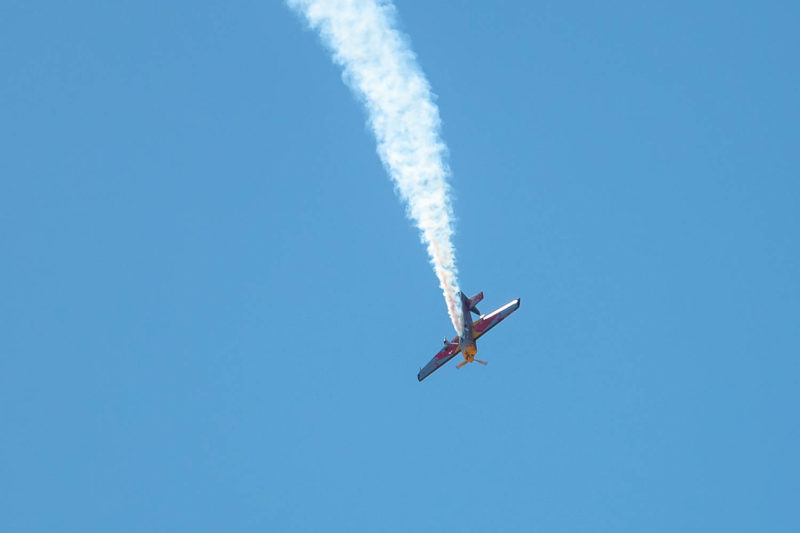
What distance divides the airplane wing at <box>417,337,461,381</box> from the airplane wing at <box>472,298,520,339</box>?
121 centimetres

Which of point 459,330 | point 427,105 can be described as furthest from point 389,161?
point 459,330

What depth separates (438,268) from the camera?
7212 centimetres

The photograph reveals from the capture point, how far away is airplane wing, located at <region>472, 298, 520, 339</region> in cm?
7588

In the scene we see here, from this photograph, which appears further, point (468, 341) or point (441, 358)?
point (441, 358)

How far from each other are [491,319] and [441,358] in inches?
133

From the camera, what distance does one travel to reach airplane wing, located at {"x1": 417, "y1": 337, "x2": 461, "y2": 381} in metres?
76.7

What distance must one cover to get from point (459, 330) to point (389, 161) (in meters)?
9.42

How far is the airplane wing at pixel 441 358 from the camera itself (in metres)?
76.7

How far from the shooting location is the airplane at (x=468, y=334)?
2928 inches

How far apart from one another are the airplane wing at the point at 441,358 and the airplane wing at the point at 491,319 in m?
1.21

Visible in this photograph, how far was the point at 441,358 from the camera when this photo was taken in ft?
254

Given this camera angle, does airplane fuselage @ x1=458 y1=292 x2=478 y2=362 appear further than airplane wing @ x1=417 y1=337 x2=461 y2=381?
No

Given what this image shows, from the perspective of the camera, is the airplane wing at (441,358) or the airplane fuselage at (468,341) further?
the airplane wing at (441,358)

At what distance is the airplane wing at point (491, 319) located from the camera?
75.9 metres
